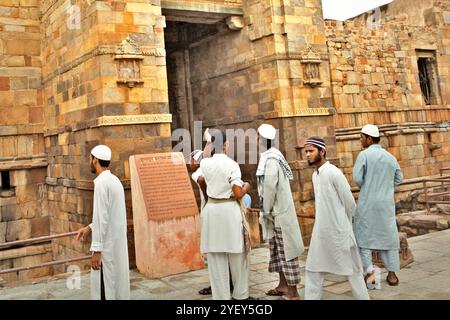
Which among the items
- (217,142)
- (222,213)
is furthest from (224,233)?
(217,142)

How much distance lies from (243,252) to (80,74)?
471cm

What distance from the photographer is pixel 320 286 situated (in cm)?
402

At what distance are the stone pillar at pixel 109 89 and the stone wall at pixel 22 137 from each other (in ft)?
4.69

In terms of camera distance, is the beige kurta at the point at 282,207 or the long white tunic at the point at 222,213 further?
the beige kurta at the point at 282,207

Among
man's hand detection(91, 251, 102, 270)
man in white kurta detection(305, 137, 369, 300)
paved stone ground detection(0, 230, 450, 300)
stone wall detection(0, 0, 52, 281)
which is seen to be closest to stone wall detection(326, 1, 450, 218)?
paved stone ground detection(0, 230, 450, 300)

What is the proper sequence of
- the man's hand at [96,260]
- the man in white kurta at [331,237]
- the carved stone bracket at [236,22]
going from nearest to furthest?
the man's hand at [96,260] → the man in white kurta at [331,237] → the carved stone bracket at [236,22]

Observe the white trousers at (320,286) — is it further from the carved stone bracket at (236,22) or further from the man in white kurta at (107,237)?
the carved stone bracket at (236,22)

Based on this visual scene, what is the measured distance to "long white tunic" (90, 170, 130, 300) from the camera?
12.7 ft

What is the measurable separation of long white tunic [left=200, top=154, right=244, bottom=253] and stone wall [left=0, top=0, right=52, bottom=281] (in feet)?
19.2

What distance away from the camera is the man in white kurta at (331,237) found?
3.92 m

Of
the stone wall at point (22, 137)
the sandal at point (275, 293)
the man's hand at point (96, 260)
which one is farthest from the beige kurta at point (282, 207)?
the stone wall at point (22, 137)

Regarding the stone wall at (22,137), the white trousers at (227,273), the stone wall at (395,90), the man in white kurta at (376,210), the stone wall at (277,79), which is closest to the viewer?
the white trousers at (227,273)

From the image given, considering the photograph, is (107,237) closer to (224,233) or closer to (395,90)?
(224,233)

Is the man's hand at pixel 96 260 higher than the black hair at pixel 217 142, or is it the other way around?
the black hair at pixel 217 142
